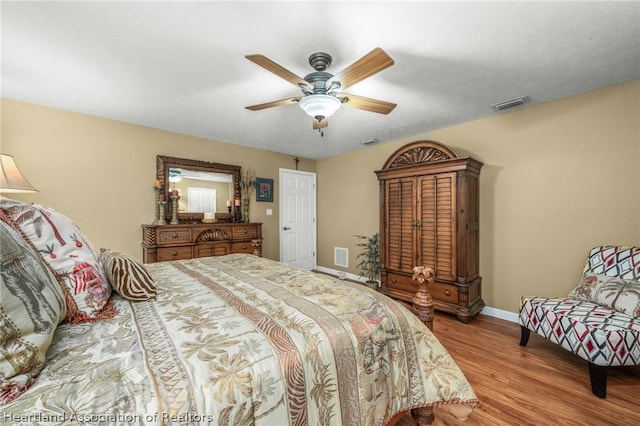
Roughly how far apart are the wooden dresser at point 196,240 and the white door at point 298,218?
89cm

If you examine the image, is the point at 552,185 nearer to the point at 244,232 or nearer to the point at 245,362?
the point at 245,362

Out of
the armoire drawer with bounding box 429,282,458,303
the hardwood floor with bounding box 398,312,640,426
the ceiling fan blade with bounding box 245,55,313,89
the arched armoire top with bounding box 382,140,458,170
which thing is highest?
the ceiling fan blade with bounding box 245,55,313,89

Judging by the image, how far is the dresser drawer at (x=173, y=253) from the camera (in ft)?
10.8

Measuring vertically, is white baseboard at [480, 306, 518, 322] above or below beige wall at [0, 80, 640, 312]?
below

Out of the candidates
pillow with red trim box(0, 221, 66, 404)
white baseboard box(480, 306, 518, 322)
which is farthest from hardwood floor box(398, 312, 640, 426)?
pillow with red trim box(0, 221, 66, 404)

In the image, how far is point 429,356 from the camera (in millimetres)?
1319

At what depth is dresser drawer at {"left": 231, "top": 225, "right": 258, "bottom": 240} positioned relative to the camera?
3.93 m

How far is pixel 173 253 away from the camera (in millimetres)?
3385

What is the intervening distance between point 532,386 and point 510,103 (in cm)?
261

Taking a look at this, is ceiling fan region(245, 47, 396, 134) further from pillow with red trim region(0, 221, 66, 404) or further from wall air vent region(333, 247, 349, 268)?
wall air vent region(333, 247, 349, 268)

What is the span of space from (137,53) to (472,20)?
2.33 meters

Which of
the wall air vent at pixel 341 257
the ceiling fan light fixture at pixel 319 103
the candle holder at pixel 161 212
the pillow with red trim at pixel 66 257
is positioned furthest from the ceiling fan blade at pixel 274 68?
the wall air vent at pixel 341 257

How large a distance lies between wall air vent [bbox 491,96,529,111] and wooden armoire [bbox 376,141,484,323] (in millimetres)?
609

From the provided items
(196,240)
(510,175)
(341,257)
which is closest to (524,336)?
(510,175)
